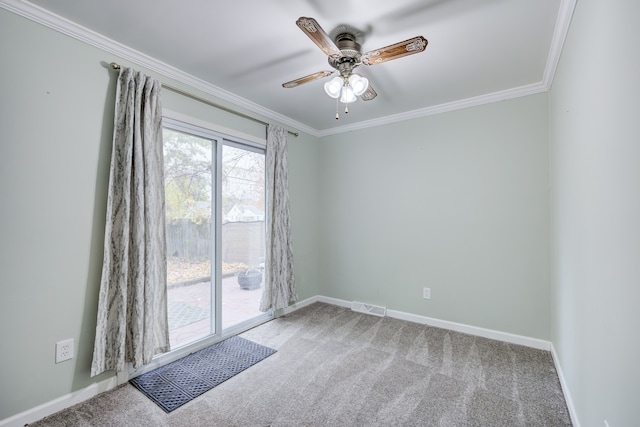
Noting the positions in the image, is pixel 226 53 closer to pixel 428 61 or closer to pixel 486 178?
→ pixel 428 61

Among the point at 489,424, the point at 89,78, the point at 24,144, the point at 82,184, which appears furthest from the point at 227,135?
the point at 489,424

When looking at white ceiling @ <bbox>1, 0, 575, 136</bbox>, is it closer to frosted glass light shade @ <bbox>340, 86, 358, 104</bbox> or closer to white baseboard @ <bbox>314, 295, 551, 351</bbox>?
frosted glass light shade @ <bbox>340, 86, 358, 104</bbox>

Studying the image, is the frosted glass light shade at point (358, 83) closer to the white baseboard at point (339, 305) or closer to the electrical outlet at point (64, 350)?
the white baseboard at point (339, 305)

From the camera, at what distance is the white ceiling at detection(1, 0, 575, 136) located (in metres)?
1.71

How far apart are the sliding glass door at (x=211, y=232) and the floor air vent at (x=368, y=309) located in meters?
1.23

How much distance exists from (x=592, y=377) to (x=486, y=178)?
6.57 ft

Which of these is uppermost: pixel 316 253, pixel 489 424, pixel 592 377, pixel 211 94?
pixel 211 94

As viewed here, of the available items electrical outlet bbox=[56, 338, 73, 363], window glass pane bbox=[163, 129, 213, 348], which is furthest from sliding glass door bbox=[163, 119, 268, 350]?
electrical outlet bbox=[56, 338, 73, 363]

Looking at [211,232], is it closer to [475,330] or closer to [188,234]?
[188,234]

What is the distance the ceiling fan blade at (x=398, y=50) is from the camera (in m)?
1.53

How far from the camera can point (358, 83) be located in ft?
6.41

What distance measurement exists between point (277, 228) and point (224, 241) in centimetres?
67

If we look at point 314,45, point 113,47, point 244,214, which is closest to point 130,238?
point 244,214

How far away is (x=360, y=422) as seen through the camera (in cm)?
175
